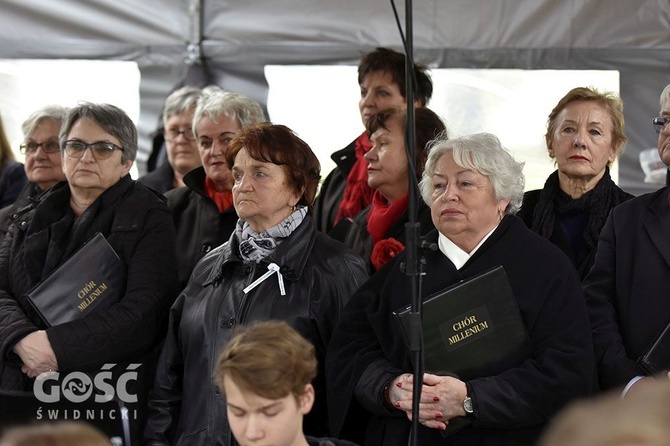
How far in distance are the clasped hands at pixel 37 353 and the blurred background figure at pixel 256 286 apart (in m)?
0.42

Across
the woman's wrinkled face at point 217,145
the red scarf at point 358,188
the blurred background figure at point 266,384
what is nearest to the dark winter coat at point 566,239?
the red scarf at point 358,188

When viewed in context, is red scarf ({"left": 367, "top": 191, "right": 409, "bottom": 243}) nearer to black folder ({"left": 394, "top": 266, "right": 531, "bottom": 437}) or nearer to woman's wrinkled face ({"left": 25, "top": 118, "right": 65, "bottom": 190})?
black folder ({"left": 394, "top": 266, "right": 531, "bottom": 437})

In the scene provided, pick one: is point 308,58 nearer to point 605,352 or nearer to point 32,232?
point 32,232

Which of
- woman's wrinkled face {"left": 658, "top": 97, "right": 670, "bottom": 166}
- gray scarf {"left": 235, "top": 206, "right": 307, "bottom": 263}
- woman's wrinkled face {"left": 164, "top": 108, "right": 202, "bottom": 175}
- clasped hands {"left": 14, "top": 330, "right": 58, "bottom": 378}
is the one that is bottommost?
clasped hands {"left": 14, "top": 330, "right": 58, "bottom": 378}

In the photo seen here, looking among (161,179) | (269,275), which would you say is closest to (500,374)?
(269,275)

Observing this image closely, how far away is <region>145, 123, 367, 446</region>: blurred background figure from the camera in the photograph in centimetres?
415

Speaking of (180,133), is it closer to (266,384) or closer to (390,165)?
(390,165)

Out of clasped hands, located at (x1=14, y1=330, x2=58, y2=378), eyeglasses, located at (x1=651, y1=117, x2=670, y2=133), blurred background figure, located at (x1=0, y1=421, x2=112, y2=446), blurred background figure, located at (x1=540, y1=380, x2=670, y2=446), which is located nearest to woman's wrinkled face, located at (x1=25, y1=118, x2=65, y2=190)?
clasped hands, located at (x1=14, y1=330, x2=58, y2=378)

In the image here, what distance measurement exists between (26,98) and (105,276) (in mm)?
2292

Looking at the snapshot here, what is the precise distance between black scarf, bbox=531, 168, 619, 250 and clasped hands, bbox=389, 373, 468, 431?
967 mm

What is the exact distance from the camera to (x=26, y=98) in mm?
6465

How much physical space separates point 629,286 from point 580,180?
62 cm

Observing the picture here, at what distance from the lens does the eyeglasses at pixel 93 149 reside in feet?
15.6

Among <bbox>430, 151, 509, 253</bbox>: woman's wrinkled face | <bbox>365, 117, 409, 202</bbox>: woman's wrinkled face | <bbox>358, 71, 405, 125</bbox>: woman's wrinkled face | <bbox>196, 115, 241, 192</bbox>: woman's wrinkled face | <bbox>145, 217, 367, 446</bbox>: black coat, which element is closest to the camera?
<bbox>430, 151, 509, 253</bbox>: woman's wrinkled face
